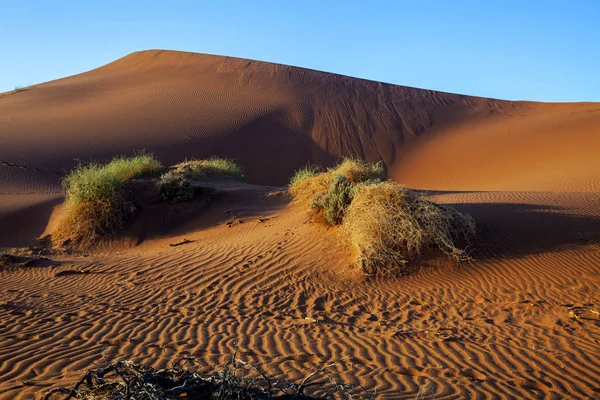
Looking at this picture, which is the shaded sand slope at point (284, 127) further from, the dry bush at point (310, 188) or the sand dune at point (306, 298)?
the dry bush at point (310, 188)

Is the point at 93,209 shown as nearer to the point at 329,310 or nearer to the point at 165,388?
the point at 329,310

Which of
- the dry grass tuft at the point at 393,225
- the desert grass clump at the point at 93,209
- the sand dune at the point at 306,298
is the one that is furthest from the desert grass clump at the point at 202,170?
the dry grass tuft at the point at 393,225

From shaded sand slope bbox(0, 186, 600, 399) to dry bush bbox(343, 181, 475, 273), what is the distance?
0.36m

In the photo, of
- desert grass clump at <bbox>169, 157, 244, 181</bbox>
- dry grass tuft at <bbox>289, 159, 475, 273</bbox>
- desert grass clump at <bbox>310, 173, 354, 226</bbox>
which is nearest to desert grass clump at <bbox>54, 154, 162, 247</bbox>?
desert grass clump at <bbox>169, 157, 244, 181</bbox>

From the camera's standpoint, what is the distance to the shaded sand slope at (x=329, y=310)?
5.48 meters

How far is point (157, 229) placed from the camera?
13.9 m

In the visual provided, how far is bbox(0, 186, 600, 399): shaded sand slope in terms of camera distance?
5484 mm

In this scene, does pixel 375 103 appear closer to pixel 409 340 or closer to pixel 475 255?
pixel 475 255

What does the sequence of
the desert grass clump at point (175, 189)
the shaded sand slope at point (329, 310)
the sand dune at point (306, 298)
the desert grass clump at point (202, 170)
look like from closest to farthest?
1. the shaded sand slope at point (329, 310)
2. the sand dune at point (306, 298)
3. the desert grass clump at point (175, 189)
4. the desert grass clump at point (202, 170)

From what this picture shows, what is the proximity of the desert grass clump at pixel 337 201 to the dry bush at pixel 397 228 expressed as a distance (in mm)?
597

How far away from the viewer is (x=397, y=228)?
33.0ft

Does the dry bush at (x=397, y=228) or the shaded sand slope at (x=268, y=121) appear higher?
the shaded sand slope at (x=268, y=121)

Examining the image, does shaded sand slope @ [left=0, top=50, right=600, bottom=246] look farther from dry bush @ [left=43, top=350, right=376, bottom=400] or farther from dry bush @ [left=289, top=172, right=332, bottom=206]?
dry bush @ [left=43, top=350, right=376, bottom=400]

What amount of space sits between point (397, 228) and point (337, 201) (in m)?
1.91
